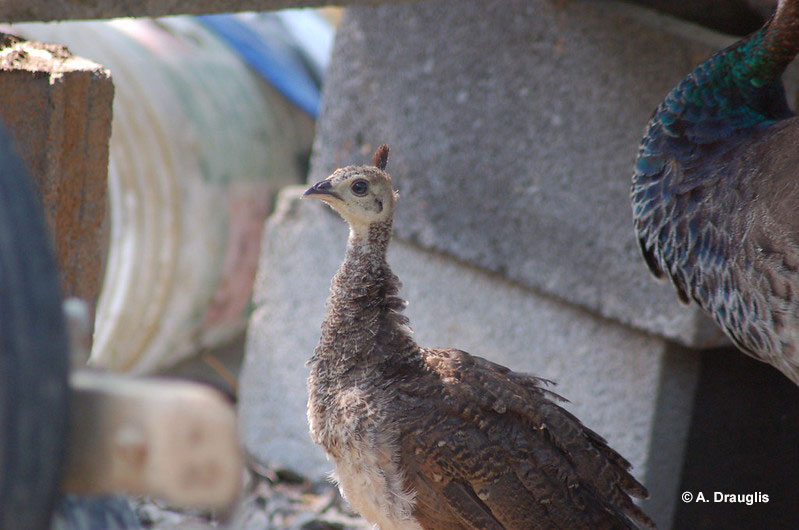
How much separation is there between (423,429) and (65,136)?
3.22 feet

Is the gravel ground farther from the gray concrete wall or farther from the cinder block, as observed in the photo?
the cinder block

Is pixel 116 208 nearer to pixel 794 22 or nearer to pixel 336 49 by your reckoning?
pixel 336 49

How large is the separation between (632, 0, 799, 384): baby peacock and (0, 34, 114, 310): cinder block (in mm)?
1433

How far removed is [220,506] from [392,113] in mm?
2624

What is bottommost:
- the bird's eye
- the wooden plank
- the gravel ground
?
the gravel ground

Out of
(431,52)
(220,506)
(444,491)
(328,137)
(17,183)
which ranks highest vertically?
(431,52)

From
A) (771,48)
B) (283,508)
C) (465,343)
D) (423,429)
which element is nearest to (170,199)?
(283,508)

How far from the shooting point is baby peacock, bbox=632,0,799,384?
2.35m

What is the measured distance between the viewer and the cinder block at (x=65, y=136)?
6.59 feet

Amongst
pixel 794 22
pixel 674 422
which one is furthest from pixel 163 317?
pixel 794 22

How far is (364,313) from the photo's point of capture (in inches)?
95.5

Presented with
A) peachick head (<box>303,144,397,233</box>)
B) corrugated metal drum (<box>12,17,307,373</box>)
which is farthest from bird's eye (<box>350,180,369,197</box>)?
corrugated metal drum (<box>12,17,307,373</box>)

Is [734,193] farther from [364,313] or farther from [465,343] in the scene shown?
[465,343]

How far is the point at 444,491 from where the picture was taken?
2.24 m
